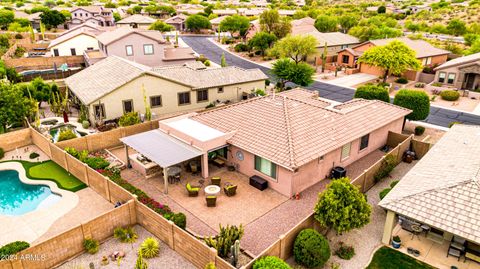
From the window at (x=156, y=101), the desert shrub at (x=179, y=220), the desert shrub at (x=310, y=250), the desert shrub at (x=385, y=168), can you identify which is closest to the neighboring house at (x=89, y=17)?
the window at (x=156, y=101)

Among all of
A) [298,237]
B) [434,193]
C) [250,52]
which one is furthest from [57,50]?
[434,193]

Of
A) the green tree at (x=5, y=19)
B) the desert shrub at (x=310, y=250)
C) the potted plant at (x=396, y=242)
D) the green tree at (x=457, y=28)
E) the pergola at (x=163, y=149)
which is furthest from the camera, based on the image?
the green tree at (x=457, y=28)

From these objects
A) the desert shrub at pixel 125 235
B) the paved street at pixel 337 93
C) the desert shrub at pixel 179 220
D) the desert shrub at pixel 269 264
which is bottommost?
the paved street at pixel 337 93

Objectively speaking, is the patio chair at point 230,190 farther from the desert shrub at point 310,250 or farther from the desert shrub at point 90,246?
the desert shrub at point 90,246

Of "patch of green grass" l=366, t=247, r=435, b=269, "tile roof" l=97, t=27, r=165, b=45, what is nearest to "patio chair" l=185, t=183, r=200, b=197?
"patch of green grass" l=366, t=247, r=435, b=269

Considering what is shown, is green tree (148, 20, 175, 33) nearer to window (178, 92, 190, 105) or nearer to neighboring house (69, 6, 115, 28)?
neighboring house (69, 6, 115, 28)

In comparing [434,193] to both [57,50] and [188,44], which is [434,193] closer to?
[57,50]

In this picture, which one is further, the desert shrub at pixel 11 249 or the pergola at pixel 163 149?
the pergola at pixel 163 149
